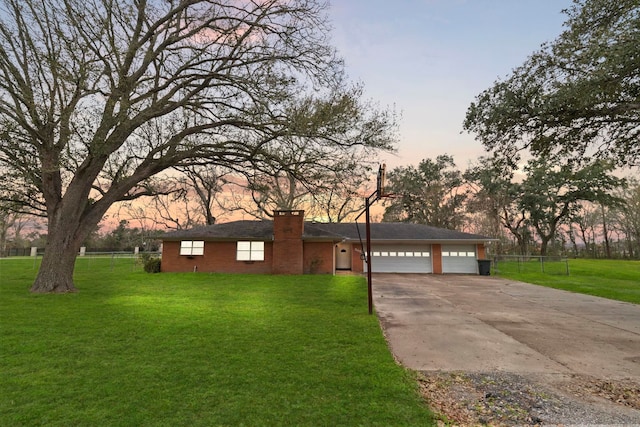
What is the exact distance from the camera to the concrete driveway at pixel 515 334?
4930 mm

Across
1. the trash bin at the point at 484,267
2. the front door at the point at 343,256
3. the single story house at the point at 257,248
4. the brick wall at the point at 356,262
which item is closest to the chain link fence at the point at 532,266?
the trash bin at the point at 484,267

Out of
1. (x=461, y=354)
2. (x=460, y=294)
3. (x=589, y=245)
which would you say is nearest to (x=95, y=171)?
(x=461, y=354)

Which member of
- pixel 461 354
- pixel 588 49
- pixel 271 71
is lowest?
pixel 461 354

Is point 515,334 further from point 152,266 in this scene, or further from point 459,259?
point 152,266

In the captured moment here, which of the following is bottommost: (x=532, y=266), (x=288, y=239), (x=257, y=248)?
(x=532, y=266)

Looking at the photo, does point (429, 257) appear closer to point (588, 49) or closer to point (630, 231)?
point (588, 49)

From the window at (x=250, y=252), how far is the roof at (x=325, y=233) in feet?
1.75

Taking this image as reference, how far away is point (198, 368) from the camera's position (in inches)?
177

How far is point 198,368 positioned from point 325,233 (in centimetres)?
1615

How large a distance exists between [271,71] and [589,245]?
2183 inches

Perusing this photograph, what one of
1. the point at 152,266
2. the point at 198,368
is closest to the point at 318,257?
A: the point at 152,266

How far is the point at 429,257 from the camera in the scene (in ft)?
76.2

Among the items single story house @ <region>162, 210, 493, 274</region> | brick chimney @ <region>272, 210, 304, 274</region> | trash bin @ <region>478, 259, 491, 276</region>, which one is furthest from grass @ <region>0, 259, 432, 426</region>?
trash bin @ <region>478, 259, 491, 276</region>

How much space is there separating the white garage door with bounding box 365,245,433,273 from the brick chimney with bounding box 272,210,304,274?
20.8 feet
